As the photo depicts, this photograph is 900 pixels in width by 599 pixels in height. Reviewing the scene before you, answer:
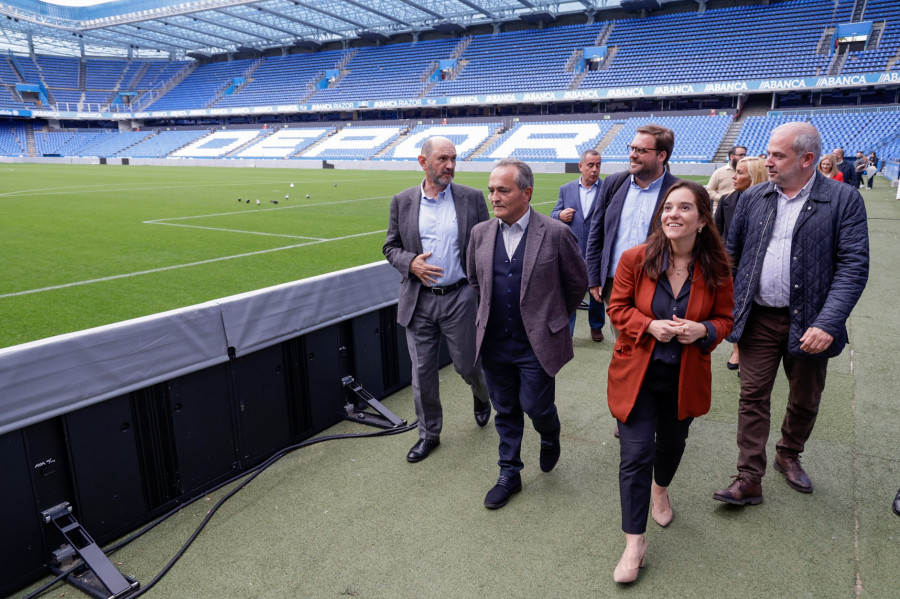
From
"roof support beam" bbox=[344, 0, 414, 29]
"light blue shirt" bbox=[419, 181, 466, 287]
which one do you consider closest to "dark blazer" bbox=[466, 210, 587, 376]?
"light blue shirt" bbox=[419, 181, 466, 287]

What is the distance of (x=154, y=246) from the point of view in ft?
34.1

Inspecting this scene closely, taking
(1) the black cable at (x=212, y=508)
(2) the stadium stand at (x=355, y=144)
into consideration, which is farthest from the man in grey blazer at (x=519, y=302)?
(2) the stadium stand at (x=355, y=144)

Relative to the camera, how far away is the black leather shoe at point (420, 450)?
4112mm

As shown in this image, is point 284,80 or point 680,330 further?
point 284,80

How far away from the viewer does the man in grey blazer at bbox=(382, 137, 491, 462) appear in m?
4.06

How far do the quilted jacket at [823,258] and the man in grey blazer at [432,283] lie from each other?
1749 millimetres

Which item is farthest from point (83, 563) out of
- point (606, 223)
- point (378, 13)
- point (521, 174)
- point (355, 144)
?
point (378, 13)

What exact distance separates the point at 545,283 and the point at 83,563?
9.16ft

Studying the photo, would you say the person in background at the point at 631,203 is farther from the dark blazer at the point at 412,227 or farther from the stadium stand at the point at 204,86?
the stadium stand at the point at 204,86

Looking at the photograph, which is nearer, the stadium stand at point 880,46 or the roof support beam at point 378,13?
the stadium stand at point 880,46

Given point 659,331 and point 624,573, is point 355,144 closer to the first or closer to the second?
point 659,331

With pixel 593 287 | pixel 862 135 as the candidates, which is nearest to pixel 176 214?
pixel 593 287

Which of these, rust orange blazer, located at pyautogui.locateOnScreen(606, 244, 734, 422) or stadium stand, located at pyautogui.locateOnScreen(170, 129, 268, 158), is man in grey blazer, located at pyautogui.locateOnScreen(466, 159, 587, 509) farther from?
stadium stand, located at pyautogui.locateOnScreen(170, 129, 268, 158)

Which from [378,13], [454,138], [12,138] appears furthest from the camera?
[12,138]
